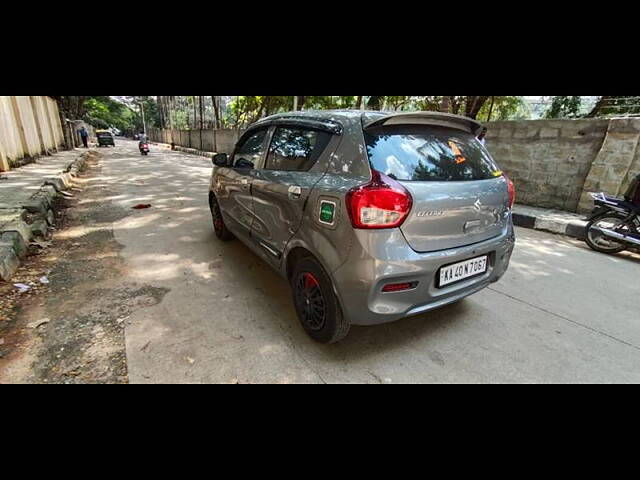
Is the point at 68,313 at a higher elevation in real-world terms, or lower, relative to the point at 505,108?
lower

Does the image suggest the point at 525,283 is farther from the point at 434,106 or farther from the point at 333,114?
the point at 434,106

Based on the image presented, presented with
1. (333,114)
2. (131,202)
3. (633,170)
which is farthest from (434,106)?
(333,114)

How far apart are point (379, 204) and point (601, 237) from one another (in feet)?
14.6

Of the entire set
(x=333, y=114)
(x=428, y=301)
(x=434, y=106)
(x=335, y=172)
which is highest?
(x=434, y=106)

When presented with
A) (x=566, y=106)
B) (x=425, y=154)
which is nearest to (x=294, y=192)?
(x=425, y=154)

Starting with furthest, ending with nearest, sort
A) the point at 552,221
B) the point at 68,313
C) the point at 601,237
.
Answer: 1. the point at 552,221
2. the point at 601,237
3. the point at 68,313

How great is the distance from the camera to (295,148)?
258cm

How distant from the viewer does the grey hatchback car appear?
1.85 metres

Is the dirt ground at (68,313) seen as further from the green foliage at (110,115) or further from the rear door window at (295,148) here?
the green foliage at (110,115)

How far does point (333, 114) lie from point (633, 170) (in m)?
6.06

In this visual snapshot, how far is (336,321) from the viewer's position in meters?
2.09

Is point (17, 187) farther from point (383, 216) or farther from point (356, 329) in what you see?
point (383, 216)

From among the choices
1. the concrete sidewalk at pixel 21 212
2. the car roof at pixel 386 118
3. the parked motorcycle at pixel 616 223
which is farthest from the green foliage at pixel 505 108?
the concrete sidewalk at pixel 21 212

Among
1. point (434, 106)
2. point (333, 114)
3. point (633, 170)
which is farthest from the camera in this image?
point (434, 106)
